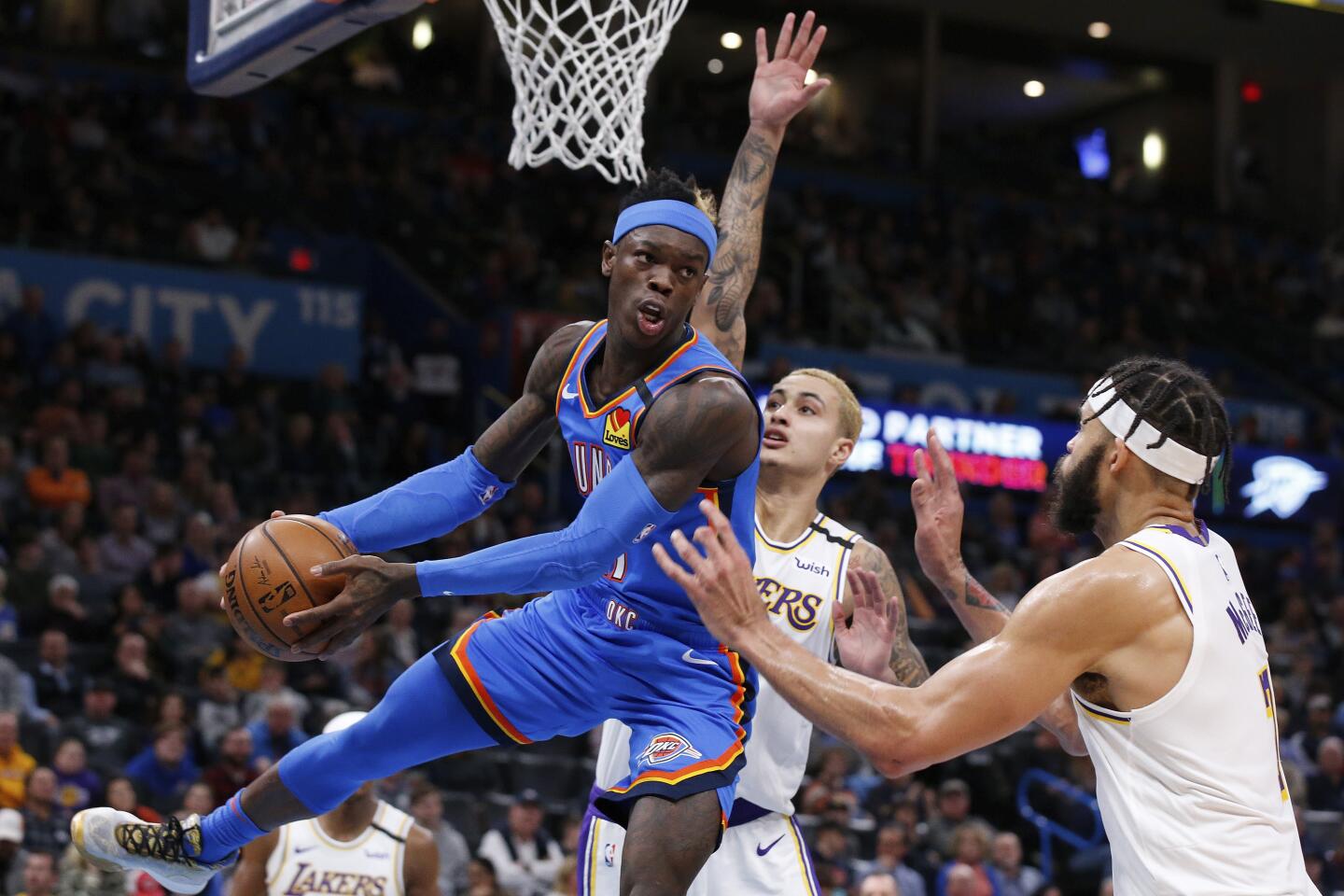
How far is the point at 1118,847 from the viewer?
11.2ft

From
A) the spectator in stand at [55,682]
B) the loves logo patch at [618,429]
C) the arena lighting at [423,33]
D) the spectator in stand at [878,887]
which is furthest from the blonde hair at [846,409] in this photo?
the arena lighting at [423,33]

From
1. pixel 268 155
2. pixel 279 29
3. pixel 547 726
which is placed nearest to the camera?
pixel 547 726

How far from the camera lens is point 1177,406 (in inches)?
138

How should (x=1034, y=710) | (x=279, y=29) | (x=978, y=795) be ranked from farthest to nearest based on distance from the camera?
1. (x=978, y=795)
2. (x=279, y=29)
3. (x=1034, y=710)

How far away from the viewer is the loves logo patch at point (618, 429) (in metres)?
4.53

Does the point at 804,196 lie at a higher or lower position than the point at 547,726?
higher

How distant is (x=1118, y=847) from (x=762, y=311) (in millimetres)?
15059

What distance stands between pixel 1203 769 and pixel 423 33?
2063 cm

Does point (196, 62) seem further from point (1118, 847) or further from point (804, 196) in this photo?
point (804, 196)

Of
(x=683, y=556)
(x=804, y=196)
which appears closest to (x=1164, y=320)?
(x=804, y=196)

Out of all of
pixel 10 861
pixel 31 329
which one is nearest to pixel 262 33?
pixel 10 861

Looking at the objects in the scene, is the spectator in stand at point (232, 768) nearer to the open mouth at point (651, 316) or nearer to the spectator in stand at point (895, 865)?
the spectator in stand at point (895, 865)

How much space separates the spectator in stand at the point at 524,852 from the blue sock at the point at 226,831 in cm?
452

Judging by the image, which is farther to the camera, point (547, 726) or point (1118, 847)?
point (547, 726)
